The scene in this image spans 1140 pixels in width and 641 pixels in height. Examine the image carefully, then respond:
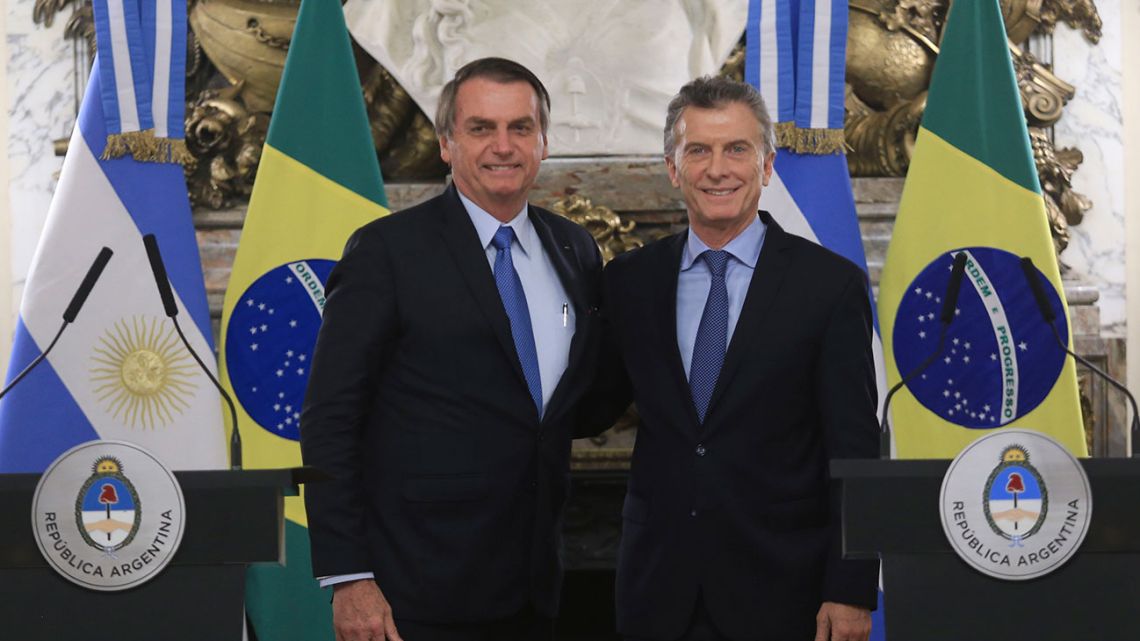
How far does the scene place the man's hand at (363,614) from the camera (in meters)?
1.91

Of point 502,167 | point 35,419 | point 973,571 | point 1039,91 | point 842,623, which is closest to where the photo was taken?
point 973,571

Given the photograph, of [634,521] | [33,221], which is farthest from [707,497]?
[33,221]

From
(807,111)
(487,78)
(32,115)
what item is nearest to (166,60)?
(32,115)

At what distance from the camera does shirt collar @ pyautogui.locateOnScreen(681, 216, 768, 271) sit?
6.78ft

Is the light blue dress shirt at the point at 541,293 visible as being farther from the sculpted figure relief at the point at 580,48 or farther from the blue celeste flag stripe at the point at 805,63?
the sculpted figure relief at the point at 580,48

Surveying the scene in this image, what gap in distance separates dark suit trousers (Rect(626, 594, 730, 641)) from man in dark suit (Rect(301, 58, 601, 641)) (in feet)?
0.76

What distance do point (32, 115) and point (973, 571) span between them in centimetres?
328

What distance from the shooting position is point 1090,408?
371cm

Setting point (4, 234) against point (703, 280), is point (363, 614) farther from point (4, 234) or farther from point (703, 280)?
point (4, 234)

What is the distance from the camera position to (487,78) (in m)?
2.12

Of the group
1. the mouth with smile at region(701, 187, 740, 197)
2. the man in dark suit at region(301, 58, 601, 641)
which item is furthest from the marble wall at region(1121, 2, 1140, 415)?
the man in dark suit at region(301, 58, 601, 641)

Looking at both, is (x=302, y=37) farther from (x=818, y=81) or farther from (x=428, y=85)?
(x=818, y=81)

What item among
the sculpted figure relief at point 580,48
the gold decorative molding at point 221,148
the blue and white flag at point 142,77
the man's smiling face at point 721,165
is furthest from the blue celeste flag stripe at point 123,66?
the man's smiling face at point 721,165

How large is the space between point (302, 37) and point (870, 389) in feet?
6.53
